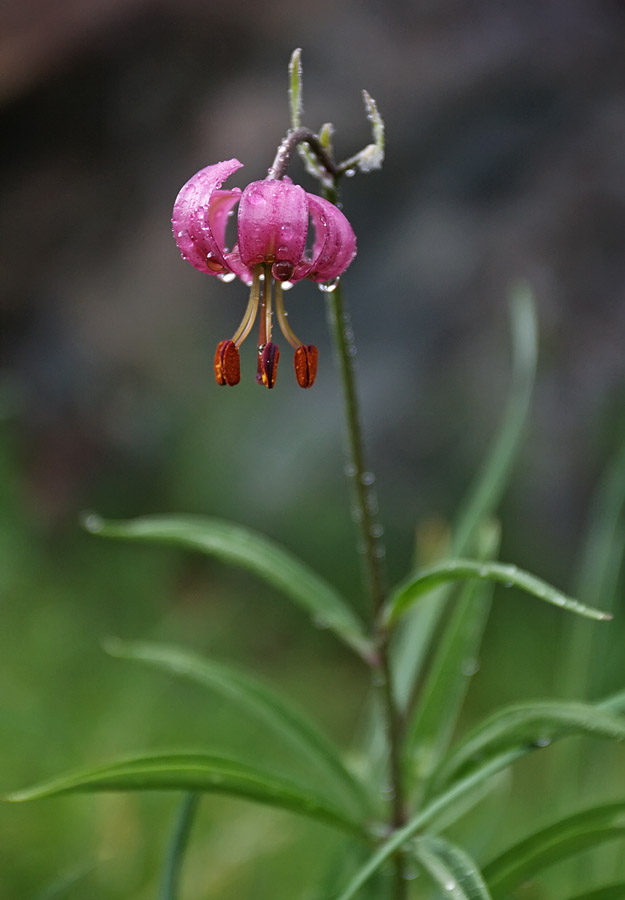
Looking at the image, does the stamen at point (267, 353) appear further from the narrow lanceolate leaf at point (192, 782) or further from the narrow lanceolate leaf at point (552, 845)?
the narrow lanceolate leaf at point (552, 845)

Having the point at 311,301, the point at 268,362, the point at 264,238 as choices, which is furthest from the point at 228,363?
the point at 311,301

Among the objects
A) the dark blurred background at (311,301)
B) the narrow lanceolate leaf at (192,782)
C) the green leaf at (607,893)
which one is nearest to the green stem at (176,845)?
the narrow lanceolate leaf at (192,782)

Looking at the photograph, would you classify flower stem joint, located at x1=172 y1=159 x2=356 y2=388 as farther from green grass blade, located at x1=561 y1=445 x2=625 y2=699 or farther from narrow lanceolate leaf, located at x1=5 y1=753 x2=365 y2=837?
green grass blade, located at x1=561 y1=445 x2=625 y2=699

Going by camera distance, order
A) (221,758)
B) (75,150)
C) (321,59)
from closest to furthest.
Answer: (221,758)
(321,59)
(75,150)

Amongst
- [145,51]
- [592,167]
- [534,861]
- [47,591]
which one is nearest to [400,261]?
[592,167]

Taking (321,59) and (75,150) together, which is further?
(75,150)

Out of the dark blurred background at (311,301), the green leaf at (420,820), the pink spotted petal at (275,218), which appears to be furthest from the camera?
the dark blurred background at (311,301)

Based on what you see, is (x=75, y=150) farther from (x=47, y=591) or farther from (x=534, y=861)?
(x=534, y=861)
